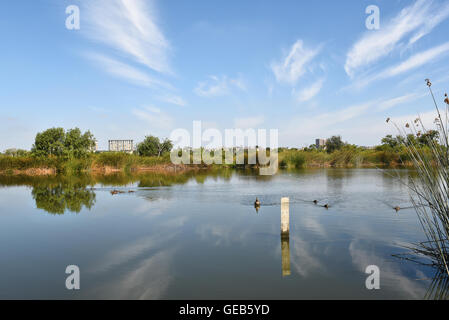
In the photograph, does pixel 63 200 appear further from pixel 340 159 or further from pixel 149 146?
pixel 340 159

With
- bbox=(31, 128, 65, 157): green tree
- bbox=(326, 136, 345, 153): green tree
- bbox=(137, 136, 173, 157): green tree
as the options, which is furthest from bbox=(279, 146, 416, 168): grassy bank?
bbox=(31, 128, 65, 157): green tree

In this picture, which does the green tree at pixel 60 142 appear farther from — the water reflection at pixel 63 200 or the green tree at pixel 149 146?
the water reflection at pixel 63 200

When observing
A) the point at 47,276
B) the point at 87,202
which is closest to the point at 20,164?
the point at 87,202

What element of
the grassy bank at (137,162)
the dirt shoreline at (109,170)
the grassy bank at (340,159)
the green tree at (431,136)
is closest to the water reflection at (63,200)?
the green tree at (431,136)

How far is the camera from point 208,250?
28.4 feet

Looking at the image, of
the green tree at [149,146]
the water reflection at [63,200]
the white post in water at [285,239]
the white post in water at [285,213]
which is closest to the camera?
the white post in water at [285,239]

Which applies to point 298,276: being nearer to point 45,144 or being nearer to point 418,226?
point 418,226

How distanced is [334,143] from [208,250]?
73.4 m

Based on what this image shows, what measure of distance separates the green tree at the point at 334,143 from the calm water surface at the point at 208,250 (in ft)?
205

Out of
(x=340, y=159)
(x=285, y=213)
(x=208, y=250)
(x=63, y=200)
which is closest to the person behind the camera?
(x=208, y=250)

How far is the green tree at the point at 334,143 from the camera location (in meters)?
75.7

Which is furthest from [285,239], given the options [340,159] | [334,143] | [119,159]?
[334,143]

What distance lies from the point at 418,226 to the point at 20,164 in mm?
46111
